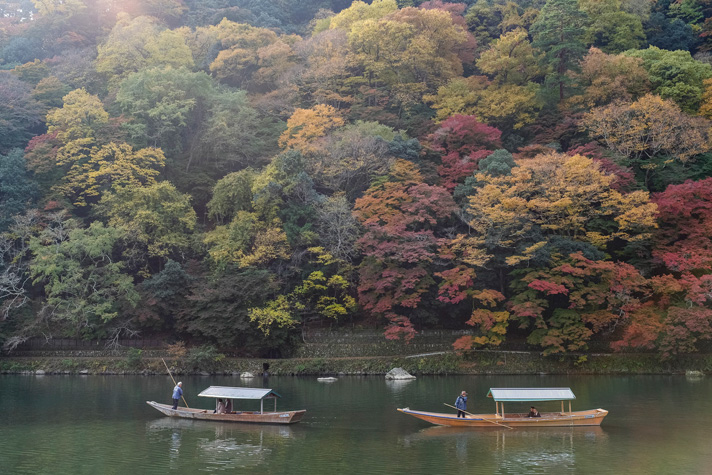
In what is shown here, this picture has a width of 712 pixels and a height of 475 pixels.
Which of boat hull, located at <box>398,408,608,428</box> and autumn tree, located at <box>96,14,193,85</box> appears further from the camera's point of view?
autumn tree, located at <box>96,14,193,85</box>

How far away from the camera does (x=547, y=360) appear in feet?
114

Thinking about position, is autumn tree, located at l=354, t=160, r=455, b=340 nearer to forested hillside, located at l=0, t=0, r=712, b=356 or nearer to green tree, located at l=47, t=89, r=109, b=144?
forested hillside, located at l=0, t=0, r=712, b=356

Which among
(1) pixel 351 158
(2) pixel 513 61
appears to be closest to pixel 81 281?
(1) pixel 351 158

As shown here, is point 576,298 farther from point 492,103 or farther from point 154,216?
point 154,216

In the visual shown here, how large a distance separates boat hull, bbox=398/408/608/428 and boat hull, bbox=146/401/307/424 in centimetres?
403

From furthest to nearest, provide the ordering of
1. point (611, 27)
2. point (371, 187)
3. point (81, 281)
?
1. point (611, 27)
2. point (371, 187)
3. point (81, 281)

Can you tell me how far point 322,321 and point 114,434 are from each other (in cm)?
2087

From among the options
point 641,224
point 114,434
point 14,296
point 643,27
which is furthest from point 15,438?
point 643,27

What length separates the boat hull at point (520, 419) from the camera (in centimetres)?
2022

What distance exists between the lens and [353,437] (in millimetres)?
18812

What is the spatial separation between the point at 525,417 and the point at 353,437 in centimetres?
614

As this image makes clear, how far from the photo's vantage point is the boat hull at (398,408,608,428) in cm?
2022

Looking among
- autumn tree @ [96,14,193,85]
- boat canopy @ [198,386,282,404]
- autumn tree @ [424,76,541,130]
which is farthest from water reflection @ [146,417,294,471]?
autumn tree @ [96,14,193,85]

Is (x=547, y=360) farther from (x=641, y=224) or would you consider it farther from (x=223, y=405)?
(x=223, y=405)
